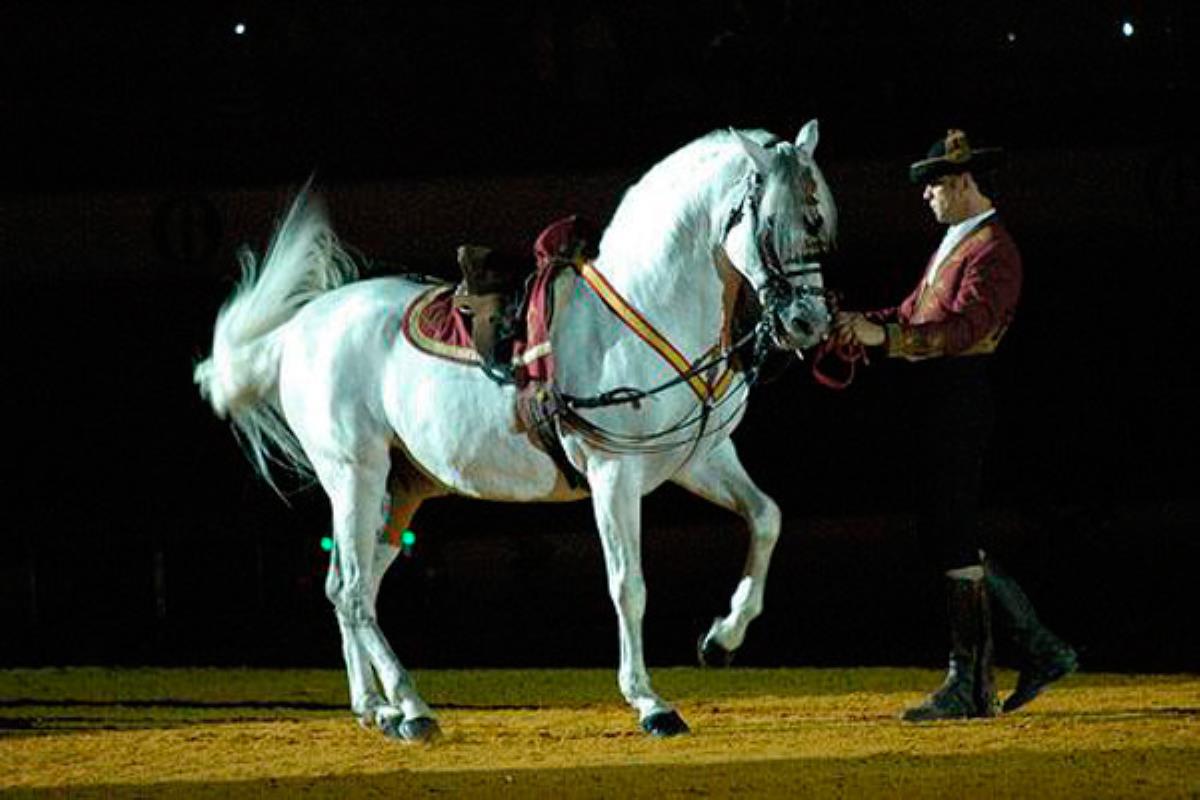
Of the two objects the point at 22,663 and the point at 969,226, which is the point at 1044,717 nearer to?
the point at 969,226

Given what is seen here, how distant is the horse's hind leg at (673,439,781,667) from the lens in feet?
28.0

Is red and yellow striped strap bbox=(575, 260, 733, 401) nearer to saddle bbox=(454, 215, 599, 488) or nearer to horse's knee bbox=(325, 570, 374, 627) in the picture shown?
saddle bbox=(454, 215, 599, 488)

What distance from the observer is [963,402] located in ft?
27.8

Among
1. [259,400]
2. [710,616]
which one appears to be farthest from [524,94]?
[259,400]

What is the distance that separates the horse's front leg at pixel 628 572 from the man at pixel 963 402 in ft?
3.09

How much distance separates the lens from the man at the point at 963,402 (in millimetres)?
8398

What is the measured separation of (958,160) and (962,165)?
0.02 meters

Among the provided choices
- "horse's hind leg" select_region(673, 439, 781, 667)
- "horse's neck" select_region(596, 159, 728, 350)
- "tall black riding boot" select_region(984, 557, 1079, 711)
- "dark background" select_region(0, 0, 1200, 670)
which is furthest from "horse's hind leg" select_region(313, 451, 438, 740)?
"dark background" select_region(0, 0, 1200, 670)

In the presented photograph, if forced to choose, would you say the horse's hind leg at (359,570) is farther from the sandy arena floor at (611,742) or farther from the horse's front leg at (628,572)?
the horse's front leg at (628,572)

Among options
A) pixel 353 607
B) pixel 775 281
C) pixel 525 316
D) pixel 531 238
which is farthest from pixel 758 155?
pixel 531 238

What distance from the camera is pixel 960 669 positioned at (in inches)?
342

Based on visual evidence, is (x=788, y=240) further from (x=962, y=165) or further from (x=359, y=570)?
(x=359, y=570)

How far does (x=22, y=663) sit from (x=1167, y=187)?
776 centimetres

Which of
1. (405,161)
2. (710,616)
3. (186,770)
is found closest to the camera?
(186,770)
